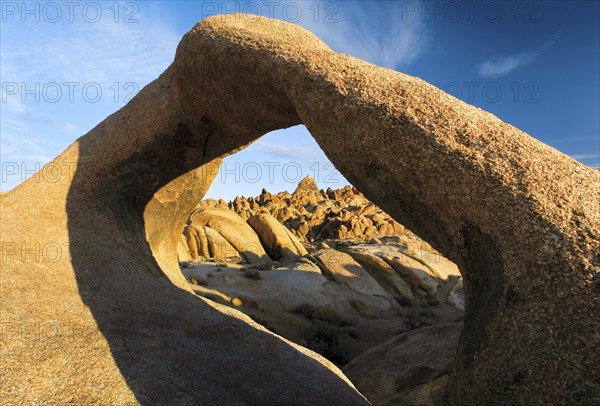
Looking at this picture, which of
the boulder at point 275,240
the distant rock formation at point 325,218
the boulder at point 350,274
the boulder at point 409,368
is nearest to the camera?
the boulder at point 409,368

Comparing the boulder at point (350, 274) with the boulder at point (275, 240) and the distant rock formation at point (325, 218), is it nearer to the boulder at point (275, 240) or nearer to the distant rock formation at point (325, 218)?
the boulder at point (275, 240)

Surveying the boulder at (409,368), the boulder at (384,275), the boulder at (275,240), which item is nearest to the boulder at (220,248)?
the boulder at (275,240)

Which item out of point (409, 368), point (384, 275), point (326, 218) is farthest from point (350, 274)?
point (326, 218)

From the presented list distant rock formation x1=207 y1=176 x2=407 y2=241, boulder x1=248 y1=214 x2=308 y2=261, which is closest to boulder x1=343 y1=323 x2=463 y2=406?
boulder x1=248 y1=214 x2=308 y2=261

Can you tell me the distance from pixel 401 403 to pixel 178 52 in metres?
6.51

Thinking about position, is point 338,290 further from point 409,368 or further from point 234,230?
point 234,230

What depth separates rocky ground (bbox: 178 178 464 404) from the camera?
26.9 ft

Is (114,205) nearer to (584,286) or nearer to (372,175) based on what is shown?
(372,175)

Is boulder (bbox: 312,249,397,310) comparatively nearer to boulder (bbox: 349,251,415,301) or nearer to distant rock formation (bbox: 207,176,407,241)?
boulder (bbox: 349,251,415,301)

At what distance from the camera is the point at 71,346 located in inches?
182

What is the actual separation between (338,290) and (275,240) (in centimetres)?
857

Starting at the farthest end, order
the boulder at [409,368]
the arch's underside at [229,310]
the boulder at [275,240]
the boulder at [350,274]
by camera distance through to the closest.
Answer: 1. the boulder at [275,240]
2. the boulder at [350,274]
3. the boulder at [409,368]
4. the arch's underside at [229,310]

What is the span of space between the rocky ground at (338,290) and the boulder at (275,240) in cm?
6

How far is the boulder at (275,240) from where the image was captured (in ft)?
76.8
